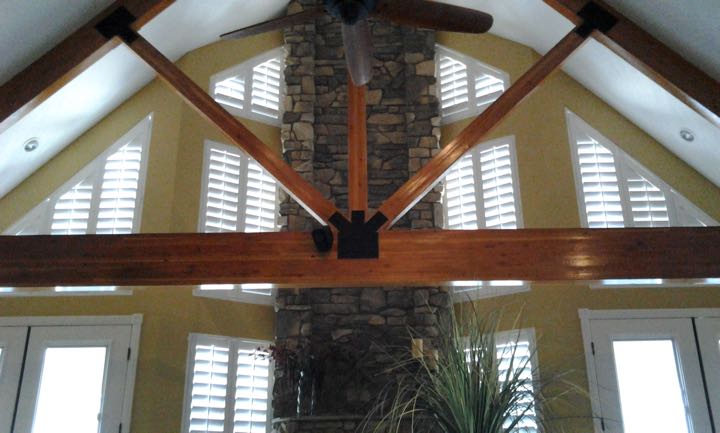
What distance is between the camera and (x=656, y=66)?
17.0ft

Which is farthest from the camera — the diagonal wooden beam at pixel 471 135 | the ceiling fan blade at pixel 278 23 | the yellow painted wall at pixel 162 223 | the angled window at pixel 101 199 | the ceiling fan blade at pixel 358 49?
the angled window at pixel 101 199

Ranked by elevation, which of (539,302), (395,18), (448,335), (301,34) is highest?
(301,34)

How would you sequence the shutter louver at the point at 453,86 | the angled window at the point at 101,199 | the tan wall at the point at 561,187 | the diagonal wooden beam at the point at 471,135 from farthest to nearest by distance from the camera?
the shutter louver at the point at 453,86, the angled window at the point at 101,199, the tan wall at the point at 561,187, the diagonal wooden beam at the point at 471,135

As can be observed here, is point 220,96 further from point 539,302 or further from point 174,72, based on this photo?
point 539,302

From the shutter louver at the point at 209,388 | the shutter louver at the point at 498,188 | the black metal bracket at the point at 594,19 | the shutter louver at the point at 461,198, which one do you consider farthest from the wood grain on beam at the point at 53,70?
the shutter louver at the point at 498,188

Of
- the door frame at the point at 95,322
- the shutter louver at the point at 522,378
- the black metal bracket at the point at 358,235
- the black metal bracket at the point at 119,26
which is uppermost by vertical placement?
the black metal bracket at the point at 119,26

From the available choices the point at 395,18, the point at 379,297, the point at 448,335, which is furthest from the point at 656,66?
the point at 379,297

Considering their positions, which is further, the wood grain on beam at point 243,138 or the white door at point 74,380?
the white door at point 74,380

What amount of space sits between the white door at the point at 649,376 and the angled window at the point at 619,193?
1008 millimetres

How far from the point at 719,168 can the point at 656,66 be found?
6.28 ft

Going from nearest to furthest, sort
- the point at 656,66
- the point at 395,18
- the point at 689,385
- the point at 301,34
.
→ the point at 395,18, the point at 656,66, the point at 689,385, the point at 301,34

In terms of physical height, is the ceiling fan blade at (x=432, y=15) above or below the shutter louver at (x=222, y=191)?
below

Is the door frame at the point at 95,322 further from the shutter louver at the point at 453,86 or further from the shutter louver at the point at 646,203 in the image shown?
the shutter louver at the point at 646,203

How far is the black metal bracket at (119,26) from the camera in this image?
17.7 ft
